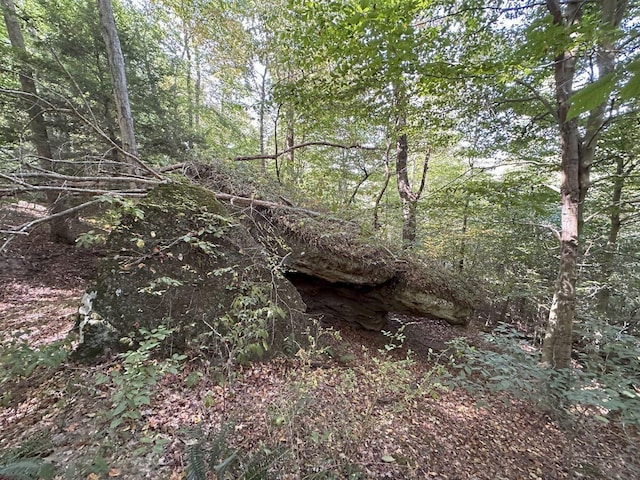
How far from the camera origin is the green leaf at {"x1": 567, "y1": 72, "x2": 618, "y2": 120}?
111cm

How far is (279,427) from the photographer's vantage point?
2516 millimetres

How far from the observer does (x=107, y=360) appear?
8.98 ft

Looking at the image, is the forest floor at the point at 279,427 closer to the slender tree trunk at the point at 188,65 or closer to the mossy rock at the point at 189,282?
the mossy rock at the point at 189,282

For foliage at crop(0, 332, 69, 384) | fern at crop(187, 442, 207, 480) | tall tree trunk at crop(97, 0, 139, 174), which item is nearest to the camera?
fern at crop(187, 442, 207, 480)

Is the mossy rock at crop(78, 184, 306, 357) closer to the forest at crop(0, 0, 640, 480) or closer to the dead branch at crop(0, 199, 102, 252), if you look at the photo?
the forest at crop(0, 0, 640, 480)

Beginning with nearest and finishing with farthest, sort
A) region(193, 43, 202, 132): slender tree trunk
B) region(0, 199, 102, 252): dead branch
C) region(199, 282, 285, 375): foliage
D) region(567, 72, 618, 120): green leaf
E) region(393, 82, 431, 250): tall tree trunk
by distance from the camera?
region(567, 72, 618, 120): green leaf → region(0, 199, 102, 252): dead branch → region(199, 282, 285, 375): foliage → region(393, 82, 431, 250): tall tree trunk → region(193, 43, 202, 132): slender tree trunk

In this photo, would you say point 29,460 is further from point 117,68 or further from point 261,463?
point 117,68

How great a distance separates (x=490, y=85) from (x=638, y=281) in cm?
554

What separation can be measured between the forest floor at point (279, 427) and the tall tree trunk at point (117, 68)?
3192 mm

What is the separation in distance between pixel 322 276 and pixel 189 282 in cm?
279

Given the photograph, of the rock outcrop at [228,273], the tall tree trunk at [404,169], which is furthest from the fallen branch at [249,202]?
the tall tree trunk at [404,169]

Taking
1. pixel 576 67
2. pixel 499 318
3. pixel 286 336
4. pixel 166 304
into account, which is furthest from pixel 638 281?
pixel 166 304

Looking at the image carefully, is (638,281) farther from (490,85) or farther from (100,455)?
(100,455)

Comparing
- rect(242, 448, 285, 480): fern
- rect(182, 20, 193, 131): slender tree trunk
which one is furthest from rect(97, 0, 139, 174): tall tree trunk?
rect(182, 20, 193, 131): slender tree trunk
